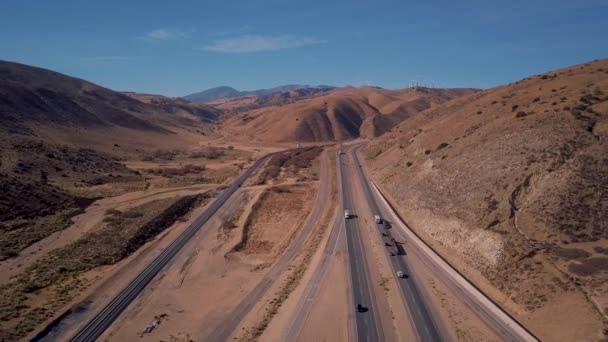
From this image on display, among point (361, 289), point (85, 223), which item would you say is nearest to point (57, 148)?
point (85, 223)


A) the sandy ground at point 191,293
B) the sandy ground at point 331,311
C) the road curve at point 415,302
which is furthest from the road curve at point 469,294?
the sandy ground at point 191,293

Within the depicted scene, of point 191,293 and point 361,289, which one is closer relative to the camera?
point 361,289

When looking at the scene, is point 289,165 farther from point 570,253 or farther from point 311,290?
point 570,253

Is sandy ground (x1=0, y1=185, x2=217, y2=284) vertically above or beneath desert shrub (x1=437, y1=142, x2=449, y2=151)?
beneath

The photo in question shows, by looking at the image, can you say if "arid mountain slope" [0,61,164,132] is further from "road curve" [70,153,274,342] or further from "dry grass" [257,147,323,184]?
"road curve" [70,153,274,342]

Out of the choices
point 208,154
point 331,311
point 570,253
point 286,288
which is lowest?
point 331,311

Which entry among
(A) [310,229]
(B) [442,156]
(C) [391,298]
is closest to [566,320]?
(C) [391,298]

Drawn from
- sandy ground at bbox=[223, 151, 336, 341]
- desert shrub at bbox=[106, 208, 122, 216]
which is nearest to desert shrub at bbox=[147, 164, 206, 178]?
desert shrub at bbox=[106, 208, 122, 216]
